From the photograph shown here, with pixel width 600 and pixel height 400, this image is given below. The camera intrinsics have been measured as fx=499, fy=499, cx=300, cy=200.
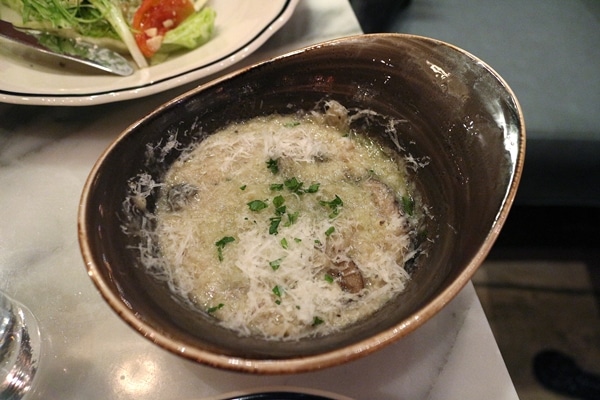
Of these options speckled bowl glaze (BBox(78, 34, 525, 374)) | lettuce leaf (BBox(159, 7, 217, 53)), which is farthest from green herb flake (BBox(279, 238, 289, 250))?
lettuce leaf (BBox(159, 7, 217, 53))

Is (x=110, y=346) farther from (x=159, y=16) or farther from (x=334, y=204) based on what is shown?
(x=159, y=16)

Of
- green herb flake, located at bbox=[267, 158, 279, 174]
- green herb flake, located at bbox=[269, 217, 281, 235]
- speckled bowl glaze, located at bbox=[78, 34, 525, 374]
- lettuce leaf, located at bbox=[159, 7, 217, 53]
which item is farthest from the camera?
lettuce leaf, located at bbox=[159, 7, 217, 53]

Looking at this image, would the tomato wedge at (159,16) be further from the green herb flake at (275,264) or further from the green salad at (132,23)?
the green herb flake at (275,264)

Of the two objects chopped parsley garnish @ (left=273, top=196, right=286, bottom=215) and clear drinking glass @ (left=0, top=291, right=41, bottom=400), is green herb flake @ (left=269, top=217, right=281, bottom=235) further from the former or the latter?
clear drinking glass @ (left=0, top=291, right=41, bottom=400)

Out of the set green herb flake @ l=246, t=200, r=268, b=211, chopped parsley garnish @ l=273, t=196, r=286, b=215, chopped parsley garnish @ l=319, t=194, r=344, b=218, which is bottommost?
chopped parsley garnish @ l=319, t=194, r=344, b=218

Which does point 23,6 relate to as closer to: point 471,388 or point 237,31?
point 237,31

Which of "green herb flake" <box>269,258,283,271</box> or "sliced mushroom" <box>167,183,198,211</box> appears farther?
"sliced mushroom" <box>167,183,198,211</box>
